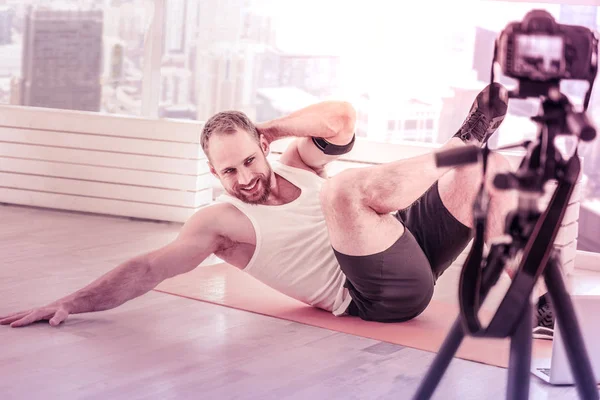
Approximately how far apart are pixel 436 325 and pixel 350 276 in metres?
0.41

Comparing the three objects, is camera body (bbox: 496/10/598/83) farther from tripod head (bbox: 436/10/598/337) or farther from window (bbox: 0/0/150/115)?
window (bbox: 0/0/150/115)

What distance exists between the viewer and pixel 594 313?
2617 mm

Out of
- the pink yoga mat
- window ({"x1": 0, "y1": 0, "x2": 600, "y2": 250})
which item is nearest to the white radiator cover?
window ({"x1": 0, "y1": 0, "x2": 600, "y2": 250})

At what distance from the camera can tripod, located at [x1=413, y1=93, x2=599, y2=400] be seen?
5.12 ft

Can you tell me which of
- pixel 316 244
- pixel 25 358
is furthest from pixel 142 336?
pixel 316 244

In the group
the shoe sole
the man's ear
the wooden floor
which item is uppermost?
the man's ear

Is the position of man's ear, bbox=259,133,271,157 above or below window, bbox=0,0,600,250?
below

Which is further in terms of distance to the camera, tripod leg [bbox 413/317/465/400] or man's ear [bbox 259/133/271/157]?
man's ear [bbox 259/133/271/157]

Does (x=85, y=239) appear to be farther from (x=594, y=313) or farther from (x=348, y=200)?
(x=594, y=313)

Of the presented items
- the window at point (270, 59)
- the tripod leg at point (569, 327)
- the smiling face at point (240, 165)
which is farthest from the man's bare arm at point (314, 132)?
the window at point (270, 59)

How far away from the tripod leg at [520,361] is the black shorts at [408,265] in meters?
1.32

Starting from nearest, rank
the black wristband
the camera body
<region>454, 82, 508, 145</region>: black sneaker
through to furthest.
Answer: the camera body
<region>454, 82, 508, 145</region>: black sneaker
the black wristband

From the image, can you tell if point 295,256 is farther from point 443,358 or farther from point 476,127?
point 443,358

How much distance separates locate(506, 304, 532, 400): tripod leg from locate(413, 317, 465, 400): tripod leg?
4.3 inches
